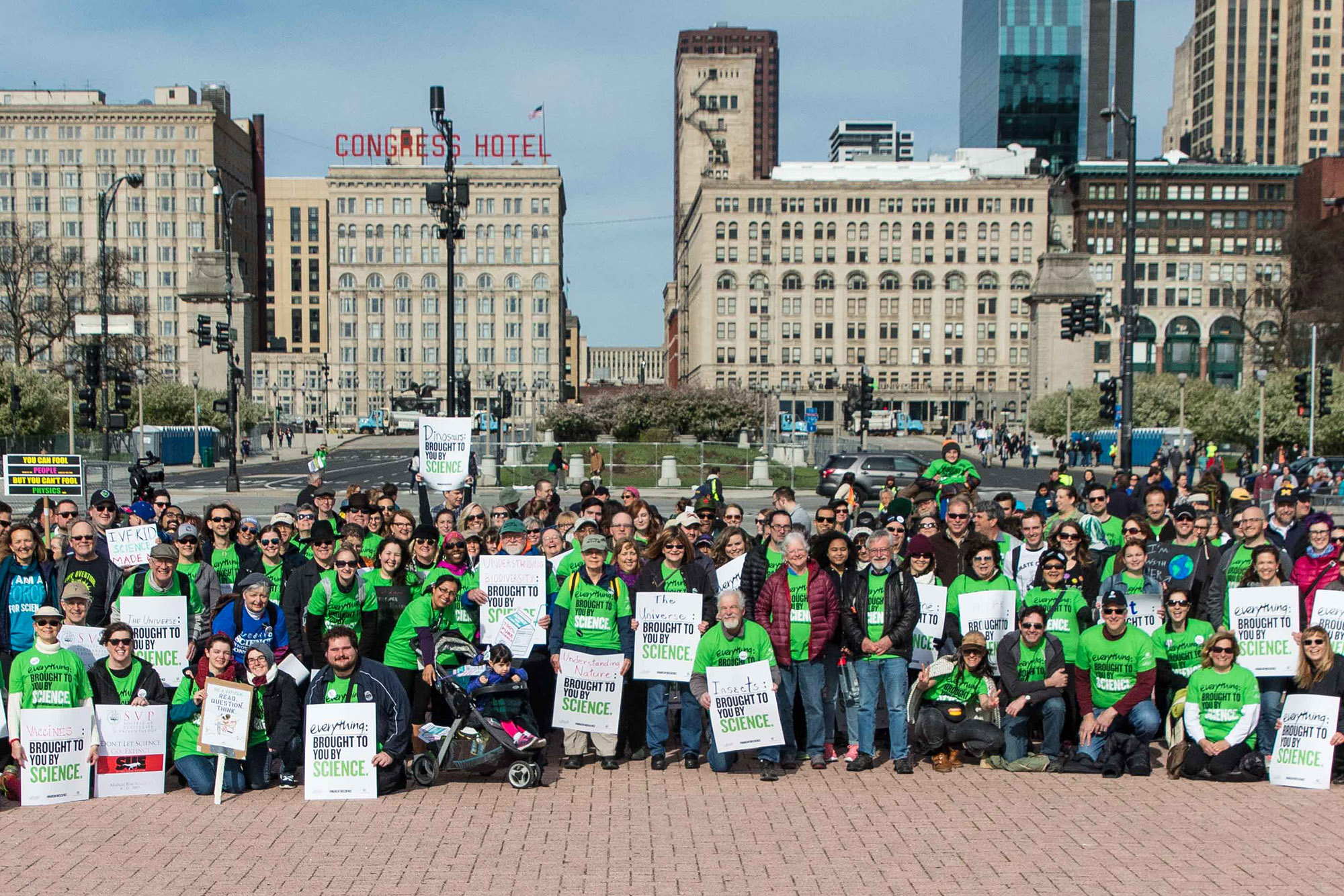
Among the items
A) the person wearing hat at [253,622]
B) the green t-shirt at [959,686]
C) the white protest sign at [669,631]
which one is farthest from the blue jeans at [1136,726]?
the person wearing hat at [253,622]

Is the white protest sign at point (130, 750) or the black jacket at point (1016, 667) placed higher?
the black jacket at point (1016, 667)

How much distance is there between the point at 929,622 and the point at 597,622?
9.33 ft

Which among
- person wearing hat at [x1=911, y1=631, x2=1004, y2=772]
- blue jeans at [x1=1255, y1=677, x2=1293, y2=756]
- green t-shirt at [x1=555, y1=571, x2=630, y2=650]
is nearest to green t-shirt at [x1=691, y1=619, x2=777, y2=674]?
green t-shirt at [x1=555, y1=571, x2=630, y2=650]

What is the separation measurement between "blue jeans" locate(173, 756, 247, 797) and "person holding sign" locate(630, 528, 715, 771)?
10.5ft

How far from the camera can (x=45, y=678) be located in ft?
27.9

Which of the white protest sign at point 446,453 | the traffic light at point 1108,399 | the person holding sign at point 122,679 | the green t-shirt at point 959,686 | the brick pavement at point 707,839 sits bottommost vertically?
the brick pavement at point 707,839

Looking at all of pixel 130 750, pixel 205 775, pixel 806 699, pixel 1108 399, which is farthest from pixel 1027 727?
pixel 1108 399

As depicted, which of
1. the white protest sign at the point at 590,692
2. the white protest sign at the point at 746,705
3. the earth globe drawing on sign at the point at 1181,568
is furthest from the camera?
the earth globe drawing on sign at the point at 1181,568

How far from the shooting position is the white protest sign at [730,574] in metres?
10.4

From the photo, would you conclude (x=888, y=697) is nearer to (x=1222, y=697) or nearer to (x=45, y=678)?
(x=1222, y=697)

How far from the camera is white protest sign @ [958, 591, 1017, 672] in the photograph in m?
9.79

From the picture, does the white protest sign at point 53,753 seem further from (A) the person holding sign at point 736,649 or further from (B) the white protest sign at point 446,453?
(B) the white protest sign at point 446,453

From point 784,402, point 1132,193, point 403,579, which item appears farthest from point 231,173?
point 403,579

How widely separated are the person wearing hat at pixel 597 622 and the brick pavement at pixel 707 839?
27 centimetres
